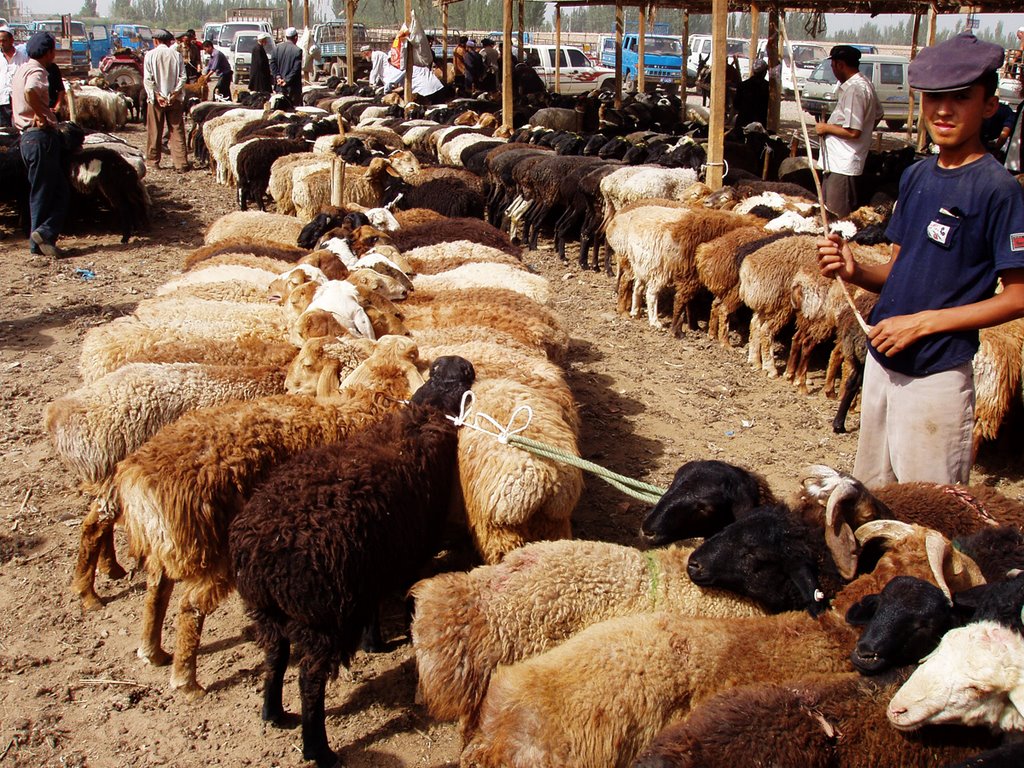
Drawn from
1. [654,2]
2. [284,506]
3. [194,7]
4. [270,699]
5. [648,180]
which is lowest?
[270,699]

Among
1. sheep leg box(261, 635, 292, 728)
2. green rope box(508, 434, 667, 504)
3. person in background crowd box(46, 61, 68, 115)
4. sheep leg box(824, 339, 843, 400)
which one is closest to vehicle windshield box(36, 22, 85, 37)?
person in background crowd box(46, 61, 68, 115)

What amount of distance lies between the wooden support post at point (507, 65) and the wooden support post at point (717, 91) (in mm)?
6396

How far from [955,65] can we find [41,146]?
422 inches

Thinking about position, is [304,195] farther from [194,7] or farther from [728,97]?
[194,7]

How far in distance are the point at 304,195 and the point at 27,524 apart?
7251 millimetres

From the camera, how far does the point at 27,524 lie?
186 inches

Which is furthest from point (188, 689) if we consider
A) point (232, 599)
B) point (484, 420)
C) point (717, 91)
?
point (717, 91)

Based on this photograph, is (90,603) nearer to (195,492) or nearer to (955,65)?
(195,492)

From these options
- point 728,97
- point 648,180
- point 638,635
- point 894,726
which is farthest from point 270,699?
point 728,97

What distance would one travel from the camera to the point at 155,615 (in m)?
3.62

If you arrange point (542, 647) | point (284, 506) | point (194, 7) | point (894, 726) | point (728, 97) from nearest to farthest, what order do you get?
point (894, 726) < point (542, 647) < point (284, 506) < point (728, 97) < point (194, 7)

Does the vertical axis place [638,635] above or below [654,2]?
below

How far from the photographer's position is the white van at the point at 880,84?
94.6 feet

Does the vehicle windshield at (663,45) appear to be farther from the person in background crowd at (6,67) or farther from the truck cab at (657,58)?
the person in background crowd at (6,67)
